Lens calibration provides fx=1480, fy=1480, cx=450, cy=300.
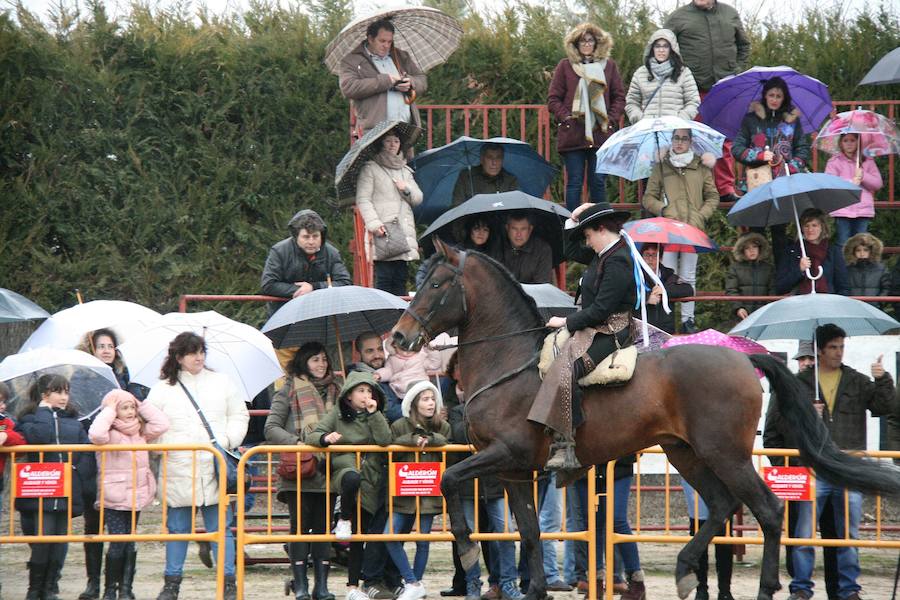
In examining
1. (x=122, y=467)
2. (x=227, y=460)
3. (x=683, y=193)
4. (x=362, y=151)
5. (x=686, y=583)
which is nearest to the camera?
(x=686, y=583)

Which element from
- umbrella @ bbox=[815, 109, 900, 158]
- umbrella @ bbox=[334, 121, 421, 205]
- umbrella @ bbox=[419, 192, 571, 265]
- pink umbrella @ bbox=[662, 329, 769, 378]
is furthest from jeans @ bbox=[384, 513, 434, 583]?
umbrella @ bbox=[815, 109, 900, 158]

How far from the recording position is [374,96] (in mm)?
15250

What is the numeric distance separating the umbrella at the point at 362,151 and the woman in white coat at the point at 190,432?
373 centimetres

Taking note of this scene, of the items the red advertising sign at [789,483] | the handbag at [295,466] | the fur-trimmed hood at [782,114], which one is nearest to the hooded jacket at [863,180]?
the fur-trimmed hood at [782,114]

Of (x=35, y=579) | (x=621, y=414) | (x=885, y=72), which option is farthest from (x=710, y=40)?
(x=35, y=579)

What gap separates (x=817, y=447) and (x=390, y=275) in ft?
18.3

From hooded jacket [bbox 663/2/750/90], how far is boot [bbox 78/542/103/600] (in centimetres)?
893

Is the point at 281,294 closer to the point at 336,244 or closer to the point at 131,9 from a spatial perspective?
the point at 336,244

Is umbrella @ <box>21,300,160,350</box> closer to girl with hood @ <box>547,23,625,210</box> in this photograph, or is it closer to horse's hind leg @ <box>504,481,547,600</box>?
horse's hind leg @ <box>504,481,547,600</box>

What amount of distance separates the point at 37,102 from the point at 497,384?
8.37m

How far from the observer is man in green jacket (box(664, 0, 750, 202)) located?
16.7m

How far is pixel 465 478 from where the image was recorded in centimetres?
1024

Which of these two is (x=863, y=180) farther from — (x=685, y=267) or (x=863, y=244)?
(x=685, y=267)

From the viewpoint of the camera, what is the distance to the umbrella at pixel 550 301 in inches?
491
